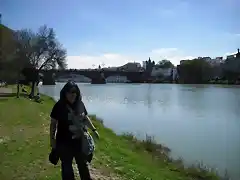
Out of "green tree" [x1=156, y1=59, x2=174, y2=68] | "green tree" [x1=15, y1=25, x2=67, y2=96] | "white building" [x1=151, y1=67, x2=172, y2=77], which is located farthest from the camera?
"green tree" [x1=156, y1=59, x2=174, y2=68]

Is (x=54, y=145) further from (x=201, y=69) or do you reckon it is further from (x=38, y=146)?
(x=201, y=69)

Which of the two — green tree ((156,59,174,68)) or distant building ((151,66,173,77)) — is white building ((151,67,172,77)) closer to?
distant building ((151,66,173,77))

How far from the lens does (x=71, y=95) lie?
5363mm

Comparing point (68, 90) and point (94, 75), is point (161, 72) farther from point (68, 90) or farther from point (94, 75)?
point (68, 90)

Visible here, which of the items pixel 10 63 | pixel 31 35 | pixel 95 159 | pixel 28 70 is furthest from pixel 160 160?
pixel 31 35

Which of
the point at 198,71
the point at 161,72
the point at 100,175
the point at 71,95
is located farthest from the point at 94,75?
the point at 71,95

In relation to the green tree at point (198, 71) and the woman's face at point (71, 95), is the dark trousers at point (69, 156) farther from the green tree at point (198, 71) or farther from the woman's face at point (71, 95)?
the green tree at point (198, 71)

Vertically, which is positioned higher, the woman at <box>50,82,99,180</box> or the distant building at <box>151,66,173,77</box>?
the distant building at <box>151,66,173,77</box>

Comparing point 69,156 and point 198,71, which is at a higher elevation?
point 198,71

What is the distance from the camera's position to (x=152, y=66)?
555 feet

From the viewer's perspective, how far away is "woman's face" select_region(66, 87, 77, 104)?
5344mm

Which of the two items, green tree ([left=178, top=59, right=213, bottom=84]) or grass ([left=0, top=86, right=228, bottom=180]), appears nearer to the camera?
grass ([left=0, top=86, right=228, bottom=180])

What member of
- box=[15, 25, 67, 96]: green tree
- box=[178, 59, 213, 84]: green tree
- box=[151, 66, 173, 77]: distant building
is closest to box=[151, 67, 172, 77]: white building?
box=[151, 66, 173, 77]: distant building

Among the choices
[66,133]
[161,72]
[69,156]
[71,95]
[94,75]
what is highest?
[161,72]
